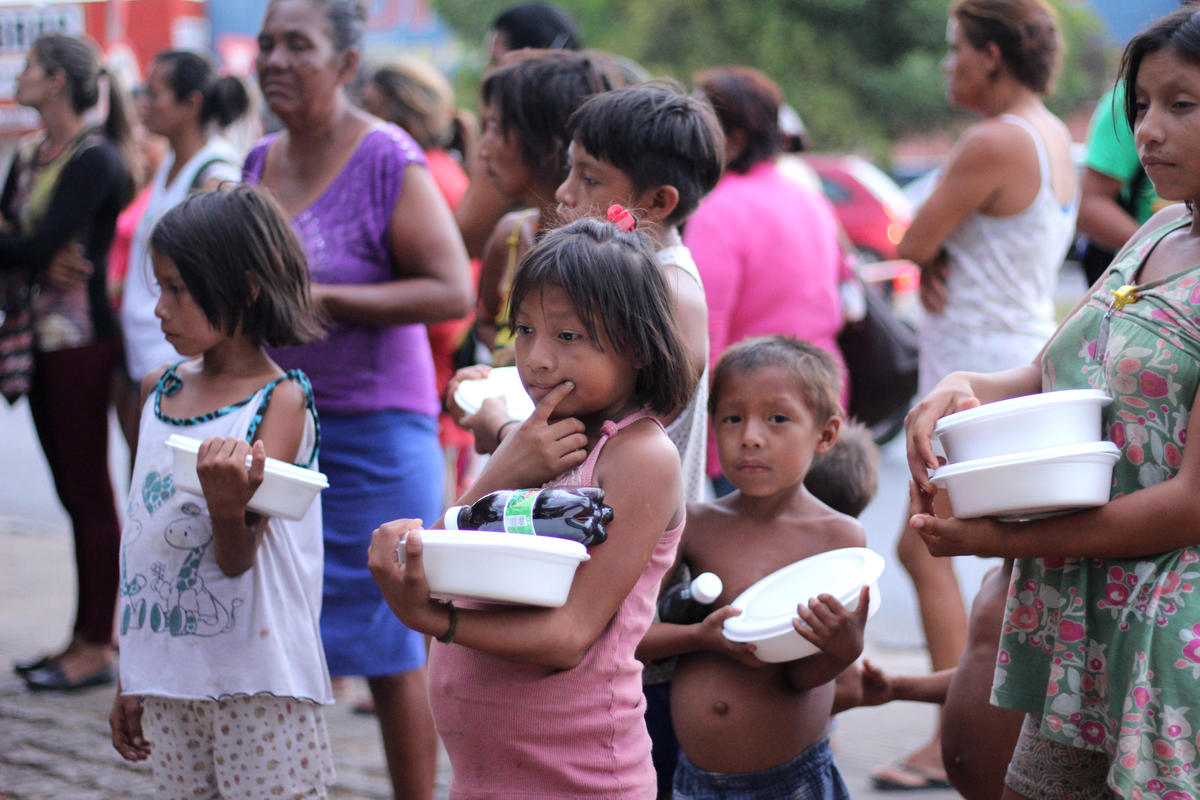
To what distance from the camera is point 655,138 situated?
8.52 feet

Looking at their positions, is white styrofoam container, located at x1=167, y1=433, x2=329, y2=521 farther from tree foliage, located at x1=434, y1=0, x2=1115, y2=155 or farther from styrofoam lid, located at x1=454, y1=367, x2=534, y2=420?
tree foliage, located at x1=434, y1=0, x2=1115, y2=155

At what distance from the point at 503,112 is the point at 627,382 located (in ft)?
4.48

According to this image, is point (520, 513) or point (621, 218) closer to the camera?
point (520, 513)

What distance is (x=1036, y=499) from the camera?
1.92 m

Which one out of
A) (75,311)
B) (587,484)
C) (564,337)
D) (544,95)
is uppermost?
(544,95)

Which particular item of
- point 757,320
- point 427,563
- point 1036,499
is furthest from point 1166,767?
point 757,320

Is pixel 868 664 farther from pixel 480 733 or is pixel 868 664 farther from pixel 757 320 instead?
pixel 757 320

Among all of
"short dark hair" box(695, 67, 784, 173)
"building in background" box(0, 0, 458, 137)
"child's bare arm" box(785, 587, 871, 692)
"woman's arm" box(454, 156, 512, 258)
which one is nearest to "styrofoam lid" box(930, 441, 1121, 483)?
"child's bare arm" box(785, 587, 871, 692)

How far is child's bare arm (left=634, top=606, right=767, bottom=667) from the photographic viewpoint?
95.5 inches

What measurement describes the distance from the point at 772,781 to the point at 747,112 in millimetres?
2526

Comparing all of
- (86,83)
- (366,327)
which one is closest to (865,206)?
(86,83)

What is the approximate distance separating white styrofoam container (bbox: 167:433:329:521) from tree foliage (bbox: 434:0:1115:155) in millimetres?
17599

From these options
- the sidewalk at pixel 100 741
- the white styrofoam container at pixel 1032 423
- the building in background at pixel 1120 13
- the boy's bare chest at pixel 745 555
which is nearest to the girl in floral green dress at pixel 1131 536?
the white styrofoam container at pixel 1032 423

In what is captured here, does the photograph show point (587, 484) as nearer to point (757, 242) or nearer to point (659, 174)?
point (659, 174)
